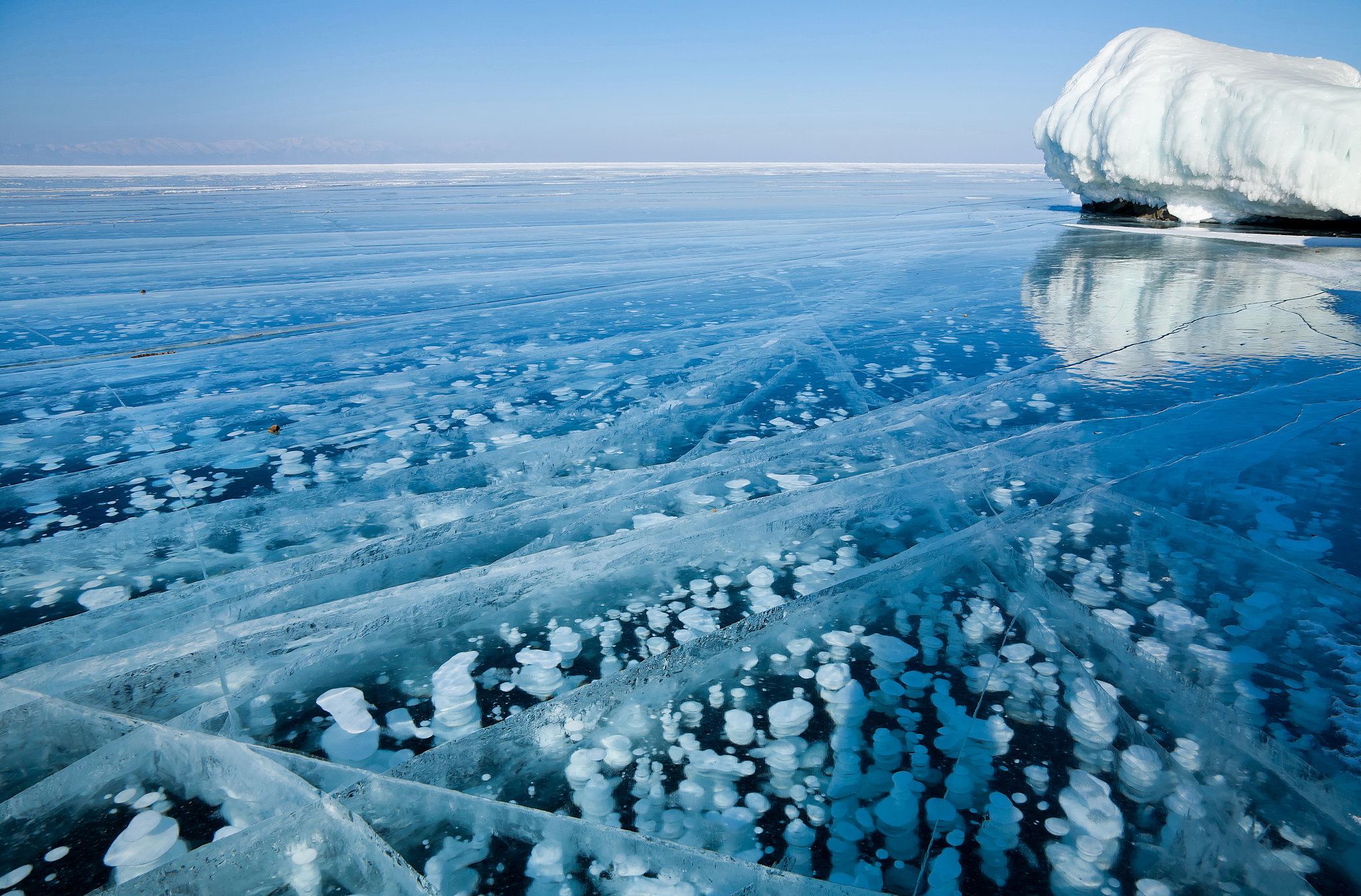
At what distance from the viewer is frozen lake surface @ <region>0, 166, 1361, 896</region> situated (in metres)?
1.20

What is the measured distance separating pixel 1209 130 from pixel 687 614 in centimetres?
1166

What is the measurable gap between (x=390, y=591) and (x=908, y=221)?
1254cm

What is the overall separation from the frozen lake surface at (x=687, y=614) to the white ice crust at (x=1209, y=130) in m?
5.85

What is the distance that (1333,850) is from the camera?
116cm

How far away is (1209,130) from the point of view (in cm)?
957

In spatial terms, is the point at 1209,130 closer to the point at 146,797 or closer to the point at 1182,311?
the point at 1182,311

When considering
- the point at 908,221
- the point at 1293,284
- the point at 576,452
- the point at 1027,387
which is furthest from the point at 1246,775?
the point at 908,221

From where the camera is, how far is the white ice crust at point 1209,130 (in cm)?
846

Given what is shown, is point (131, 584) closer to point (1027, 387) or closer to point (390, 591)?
point (390, 591)

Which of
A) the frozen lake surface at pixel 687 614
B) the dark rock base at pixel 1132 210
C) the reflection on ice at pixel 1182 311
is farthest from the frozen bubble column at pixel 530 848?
the dark rock base at pixel 1132 210

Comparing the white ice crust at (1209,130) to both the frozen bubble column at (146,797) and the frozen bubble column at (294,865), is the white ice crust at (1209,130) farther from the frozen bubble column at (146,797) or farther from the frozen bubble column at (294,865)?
the frozen bubble column at (146,797)

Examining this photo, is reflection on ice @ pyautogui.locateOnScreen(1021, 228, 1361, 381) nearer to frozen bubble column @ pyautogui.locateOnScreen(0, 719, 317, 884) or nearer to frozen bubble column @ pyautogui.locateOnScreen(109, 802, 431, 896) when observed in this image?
frozen bubble column @ pyautogui.locateOnScreen(109, 802, 431, 896)

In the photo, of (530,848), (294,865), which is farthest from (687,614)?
(294,865)

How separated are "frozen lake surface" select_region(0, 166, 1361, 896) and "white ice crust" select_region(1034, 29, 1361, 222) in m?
5.85
